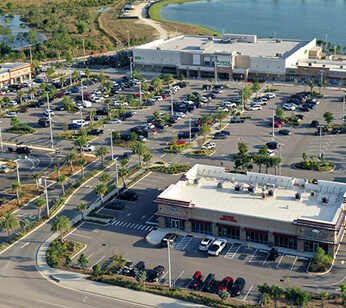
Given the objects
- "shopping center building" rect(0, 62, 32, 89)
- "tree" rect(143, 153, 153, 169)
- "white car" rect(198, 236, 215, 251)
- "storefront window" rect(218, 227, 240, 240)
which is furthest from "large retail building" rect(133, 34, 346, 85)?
"white car" rect(198, 236, 215, 251)

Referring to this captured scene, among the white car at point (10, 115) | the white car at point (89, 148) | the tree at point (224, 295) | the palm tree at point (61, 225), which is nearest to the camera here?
the tree at point (224, 295)

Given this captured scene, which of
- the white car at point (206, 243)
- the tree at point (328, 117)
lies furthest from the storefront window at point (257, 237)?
the tree at point (328, 117)

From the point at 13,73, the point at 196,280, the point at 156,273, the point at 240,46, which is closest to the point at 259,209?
the point at 196,280

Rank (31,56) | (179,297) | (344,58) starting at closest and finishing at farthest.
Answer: (179,297) → (344,58) → (31,56)

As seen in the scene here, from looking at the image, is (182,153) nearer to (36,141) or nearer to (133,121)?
(133,121)

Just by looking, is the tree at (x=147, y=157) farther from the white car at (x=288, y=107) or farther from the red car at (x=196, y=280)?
the white car at (x=288, y=107)

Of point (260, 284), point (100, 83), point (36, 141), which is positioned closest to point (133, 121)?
point (36, 141)

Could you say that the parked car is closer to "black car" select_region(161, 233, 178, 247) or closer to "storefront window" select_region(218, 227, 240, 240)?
"black car" select_region(161, 233, 178, 247)
